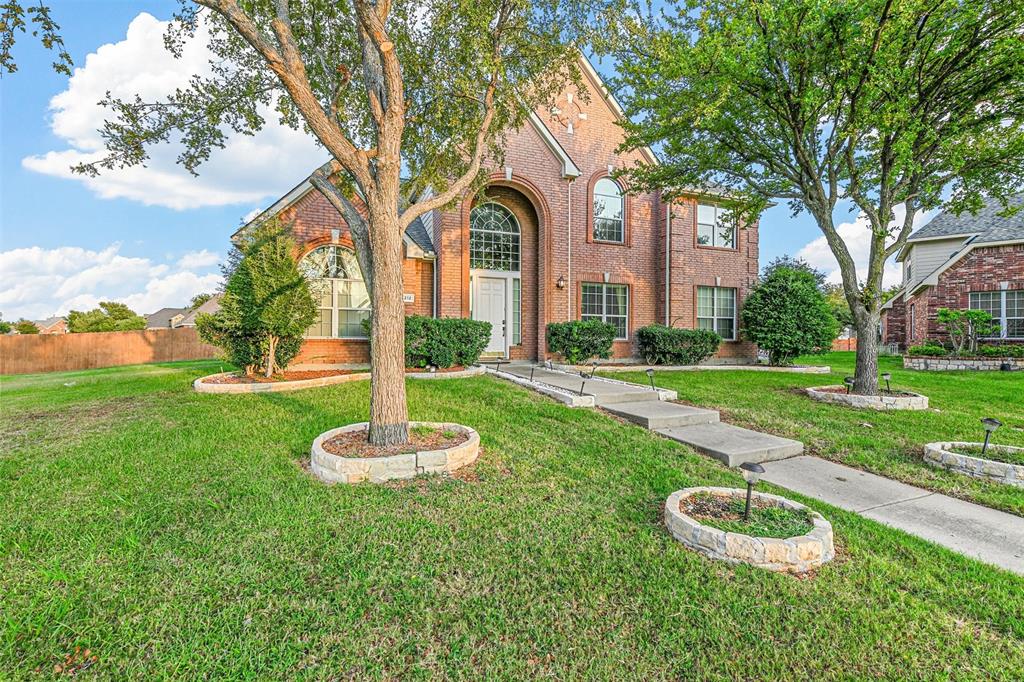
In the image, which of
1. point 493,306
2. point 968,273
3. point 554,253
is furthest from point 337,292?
point 968,273

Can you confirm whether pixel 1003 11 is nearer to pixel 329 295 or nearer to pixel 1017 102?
pixel 1017 102

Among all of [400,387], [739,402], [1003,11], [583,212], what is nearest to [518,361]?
[583,212]

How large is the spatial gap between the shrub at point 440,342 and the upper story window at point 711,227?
891 centimetres

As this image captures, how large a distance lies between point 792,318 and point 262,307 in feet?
45.9

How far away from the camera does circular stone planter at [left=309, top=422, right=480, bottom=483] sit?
13.4 ft

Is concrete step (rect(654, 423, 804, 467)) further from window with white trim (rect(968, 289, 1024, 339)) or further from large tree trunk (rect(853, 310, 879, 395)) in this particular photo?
window with white trim (rect(968, 289, 1024, 339))

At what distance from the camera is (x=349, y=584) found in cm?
263

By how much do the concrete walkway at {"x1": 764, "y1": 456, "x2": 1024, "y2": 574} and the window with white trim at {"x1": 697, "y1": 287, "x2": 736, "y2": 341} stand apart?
10139mm

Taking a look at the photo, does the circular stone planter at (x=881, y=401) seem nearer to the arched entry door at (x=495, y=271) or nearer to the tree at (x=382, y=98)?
the tree at (x=382, y=98)

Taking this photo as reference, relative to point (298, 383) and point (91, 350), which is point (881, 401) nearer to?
point (298, 383)

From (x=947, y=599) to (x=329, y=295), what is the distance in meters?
11.7

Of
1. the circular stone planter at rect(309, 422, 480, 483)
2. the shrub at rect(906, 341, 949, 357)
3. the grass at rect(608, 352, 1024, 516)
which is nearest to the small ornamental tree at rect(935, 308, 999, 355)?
the shrub at rect(906, 341, 949, 357)

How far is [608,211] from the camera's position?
13711 millimetres

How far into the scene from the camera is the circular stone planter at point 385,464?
4.08 m
